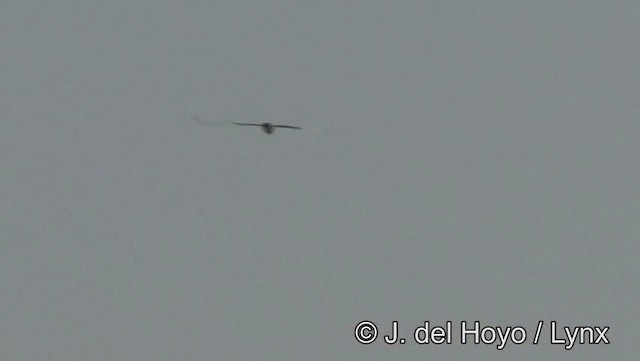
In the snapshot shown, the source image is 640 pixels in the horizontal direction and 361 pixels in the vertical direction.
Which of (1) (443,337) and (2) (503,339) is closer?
(2) (503,339)

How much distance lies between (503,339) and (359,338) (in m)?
15.4

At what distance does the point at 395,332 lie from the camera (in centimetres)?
13500

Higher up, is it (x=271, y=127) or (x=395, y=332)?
(x=271, y=127)

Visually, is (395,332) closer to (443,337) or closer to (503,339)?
(443,337)

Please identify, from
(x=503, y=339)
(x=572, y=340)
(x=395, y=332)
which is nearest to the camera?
(x=503, y=339)

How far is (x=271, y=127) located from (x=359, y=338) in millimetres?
26925

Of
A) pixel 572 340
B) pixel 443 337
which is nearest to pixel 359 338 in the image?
pixel 443 337

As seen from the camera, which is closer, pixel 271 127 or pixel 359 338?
pixel 359 338

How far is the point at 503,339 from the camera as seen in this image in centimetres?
11450

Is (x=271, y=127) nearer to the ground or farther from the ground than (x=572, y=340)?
farther from the ground

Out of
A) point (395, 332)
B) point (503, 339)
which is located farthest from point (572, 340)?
point (395, 332)

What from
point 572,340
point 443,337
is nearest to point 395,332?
point 443,337

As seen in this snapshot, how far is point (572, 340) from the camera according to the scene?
4828 inches

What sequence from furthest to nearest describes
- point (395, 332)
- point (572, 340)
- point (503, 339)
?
point (395, 332)
point (572, 340)
point (503, 339)
